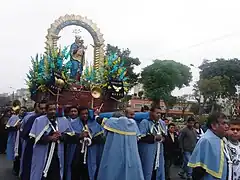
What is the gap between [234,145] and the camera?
5004 millimetres

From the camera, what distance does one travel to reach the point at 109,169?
6.86 meters

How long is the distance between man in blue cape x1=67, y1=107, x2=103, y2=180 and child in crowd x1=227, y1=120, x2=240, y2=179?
309cm

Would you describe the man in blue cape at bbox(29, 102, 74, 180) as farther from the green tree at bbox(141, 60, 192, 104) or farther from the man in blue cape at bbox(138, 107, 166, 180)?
the green tree at bbox(141, 60, 192, 104)

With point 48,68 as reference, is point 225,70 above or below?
above

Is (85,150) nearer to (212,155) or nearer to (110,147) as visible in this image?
(110,147)

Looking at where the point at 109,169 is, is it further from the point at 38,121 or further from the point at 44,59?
the point at 44,59

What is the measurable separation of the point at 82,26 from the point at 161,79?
2595cm

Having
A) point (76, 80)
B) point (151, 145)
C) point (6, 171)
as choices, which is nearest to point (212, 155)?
point (151, 145)

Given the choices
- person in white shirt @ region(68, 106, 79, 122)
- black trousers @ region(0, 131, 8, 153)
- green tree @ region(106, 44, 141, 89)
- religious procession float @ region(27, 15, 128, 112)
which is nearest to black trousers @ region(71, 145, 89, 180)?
person in white shirt @ region(68, 106, 79, 122)

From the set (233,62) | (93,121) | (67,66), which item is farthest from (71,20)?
(233,62)

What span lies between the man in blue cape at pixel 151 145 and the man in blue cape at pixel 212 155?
290cm

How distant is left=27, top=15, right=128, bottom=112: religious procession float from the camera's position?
46.3ft

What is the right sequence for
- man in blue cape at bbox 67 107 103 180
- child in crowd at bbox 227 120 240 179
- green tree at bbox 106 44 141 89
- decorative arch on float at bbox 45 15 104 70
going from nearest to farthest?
child in crowd at bbox 227 120 240 179
man in blue cape at bbox 67 107 103 180
decorative arch on float at bbox 45 15 104 70
green tree at bbox 106 44 141 89

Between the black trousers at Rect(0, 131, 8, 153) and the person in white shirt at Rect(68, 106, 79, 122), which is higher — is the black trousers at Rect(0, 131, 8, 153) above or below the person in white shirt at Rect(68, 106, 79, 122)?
below
